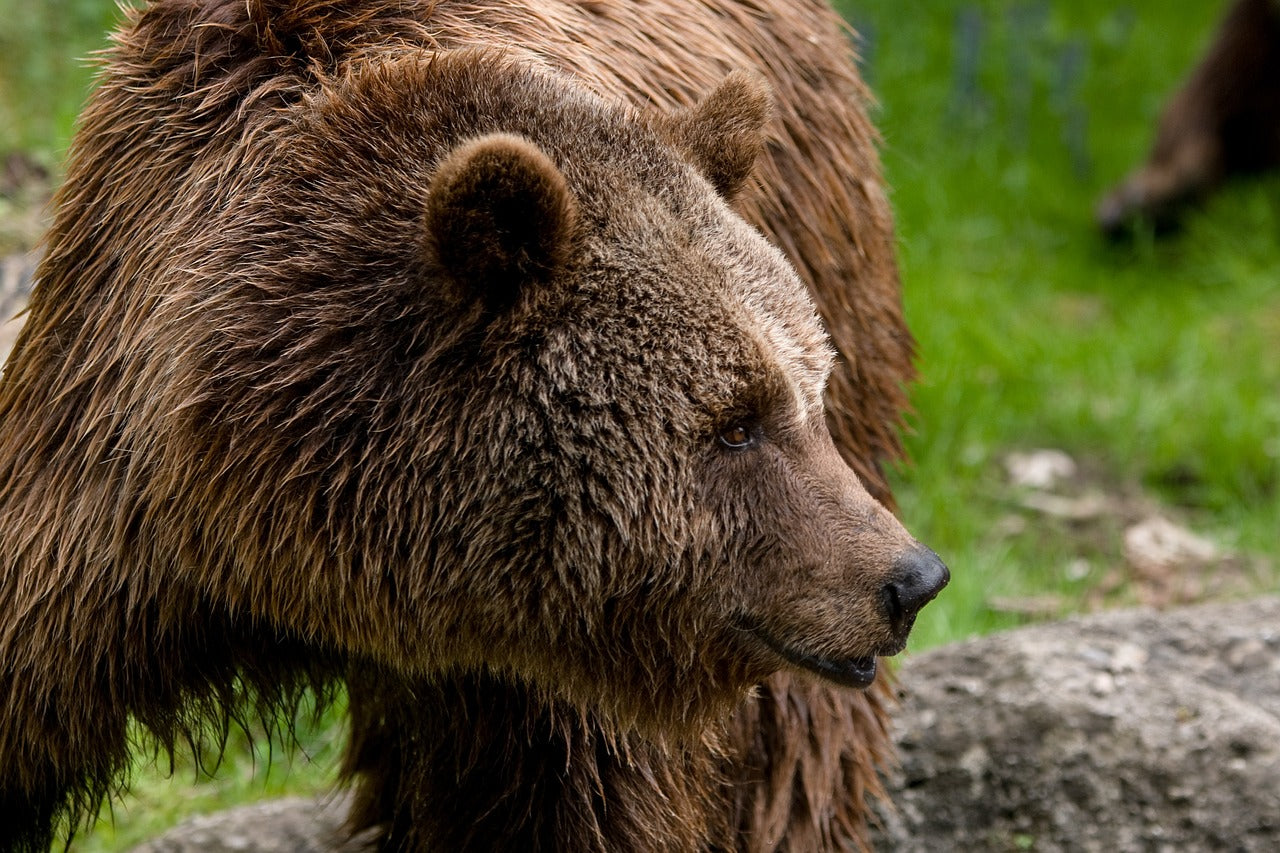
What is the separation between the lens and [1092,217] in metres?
9.54

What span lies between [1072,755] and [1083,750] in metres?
0.03

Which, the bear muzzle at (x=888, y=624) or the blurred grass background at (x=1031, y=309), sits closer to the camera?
the bear muzzle at (x=888, y=624)

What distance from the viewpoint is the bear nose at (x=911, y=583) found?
258 centimetres

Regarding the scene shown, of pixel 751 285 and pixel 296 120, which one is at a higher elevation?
pixel 296 120

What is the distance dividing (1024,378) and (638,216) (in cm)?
509

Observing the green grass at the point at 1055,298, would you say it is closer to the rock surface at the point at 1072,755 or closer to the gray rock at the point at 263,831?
the rock surface at the point at 1072,755

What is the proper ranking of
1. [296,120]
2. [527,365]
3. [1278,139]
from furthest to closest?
1. [1278,139]
2. [296,120]
3. [527,365]

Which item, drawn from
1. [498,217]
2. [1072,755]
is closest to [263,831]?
[1072,755]

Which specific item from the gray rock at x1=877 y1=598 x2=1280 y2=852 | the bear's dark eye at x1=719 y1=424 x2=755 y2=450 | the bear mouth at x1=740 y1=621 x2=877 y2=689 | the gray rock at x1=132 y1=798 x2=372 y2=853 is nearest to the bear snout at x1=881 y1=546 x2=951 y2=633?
the bear mouth at x1=740 y1=621 x2=877 y2=689

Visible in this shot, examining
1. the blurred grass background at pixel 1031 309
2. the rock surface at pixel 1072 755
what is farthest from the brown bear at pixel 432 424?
the blurred grass background at pixel 1031 309

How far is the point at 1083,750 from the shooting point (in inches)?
155

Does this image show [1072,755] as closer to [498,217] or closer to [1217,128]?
[498,217]

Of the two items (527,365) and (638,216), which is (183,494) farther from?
(638,216)

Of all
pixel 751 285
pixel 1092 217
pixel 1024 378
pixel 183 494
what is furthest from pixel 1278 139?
pixel 183 494
